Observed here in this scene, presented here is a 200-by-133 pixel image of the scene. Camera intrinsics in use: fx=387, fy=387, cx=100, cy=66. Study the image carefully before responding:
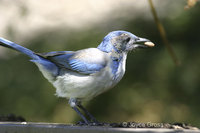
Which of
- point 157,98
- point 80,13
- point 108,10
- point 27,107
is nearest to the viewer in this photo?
point 157,98

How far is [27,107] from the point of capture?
25.7 ft

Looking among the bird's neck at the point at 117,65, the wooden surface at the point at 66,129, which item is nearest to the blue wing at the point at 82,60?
the bird's neck at the point at 117,65

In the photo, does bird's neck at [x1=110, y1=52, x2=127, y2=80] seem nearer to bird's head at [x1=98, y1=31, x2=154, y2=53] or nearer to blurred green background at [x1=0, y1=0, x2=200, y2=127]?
bird's head at [x1=98, y1=31, x2=154, y2=53]

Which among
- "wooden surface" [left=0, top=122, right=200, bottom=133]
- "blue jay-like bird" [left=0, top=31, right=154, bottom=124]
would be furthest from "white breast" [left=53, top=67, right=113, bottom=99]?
"wooden surface" [left=0, top=122, right=200, bottom=133]

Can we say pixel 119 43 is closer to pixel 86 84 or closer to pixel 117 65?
pixel 117 65

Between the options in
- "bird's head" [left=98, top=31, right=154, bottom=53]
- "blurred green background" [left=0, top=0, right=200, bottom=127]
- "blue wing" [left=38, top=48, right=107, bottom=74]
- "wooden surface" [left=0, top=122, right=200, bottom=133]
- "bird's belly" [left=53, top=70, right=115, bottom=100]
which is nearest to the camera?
"wooden surface" [left=0, top=122, right=200, bottom=133]

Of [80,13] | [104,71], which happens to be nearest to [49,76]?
[104,71]

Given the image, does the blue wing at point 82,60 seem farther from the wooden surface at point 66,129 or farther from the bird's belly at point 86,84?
the wooden surface at point 66,129

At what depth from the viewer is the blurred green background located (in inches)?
284

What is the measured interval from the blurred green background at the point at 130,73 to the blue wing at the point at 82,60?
214 cm

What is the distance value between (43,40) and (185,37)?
10.4 feet

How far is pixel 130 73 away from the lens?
7.57 m

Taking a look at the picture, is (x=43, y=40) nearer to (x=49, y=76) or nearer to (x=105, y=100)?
(x=105, y=100)

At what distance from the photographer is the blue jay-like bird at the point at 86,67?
15.0ft
